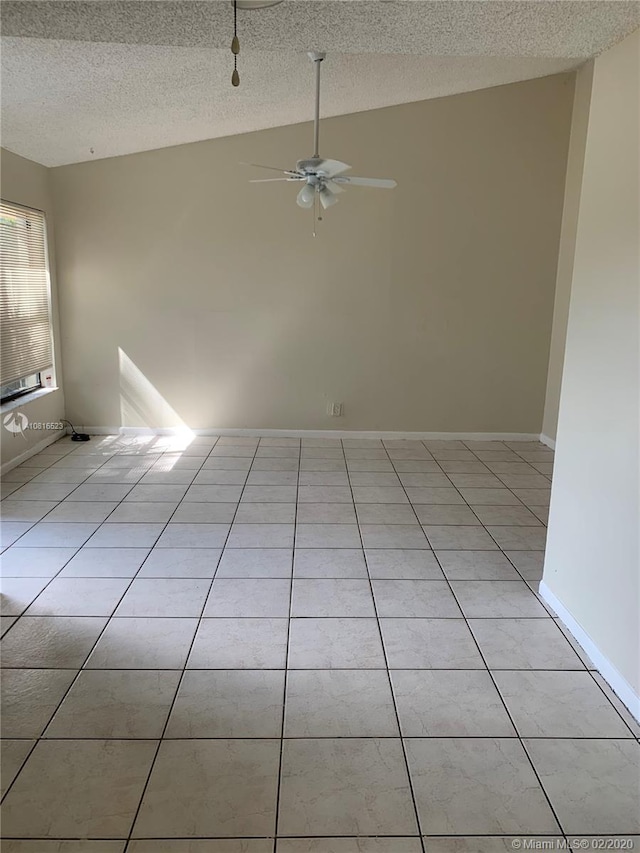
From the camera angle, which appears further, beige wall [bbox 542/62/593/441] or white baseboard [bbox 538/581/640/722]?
beige wall [bbox 542/62/593/441]

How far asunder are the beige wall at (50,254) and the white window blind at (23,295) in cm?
9

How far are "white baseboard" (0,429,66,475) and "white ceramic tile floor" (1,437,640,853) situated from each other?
1.92 feet

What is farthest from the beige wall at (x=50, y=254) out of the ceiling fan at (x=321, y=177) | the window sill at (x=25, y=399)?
the ceiling fan at (x=321, y=177)

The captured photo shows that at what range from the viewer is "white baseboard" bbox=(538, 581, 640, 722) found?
2.13m

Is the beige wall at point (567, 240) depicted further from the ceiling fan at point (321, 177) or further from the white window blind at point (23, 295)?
the white window blind at point (23, 295)

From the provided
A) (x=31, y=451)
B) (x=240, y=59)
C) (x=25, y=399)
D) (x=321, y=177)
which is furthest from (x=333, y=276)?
(x=31, y=451)

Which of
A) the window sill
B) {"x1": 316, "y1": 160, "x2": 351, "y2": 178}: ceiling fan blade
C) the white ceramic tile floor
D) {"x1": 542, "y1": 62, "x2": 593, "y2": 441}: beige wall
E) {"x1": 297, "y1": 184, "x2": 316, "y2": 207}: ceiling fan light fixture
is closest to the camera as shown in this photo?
the white ceramic tile floor

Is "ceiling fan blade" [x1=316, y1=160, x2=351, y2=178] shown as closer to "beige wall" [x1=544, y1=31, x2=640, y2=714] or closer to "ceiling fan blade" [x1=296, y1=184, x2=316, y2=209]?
"ceiling fan blade" [x1=296, y1=184, x2=316, y2=209]

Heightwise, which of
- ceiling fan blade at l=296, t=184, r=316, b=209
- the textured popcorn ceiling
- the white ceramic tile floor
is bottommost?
the white ceramic tile floor

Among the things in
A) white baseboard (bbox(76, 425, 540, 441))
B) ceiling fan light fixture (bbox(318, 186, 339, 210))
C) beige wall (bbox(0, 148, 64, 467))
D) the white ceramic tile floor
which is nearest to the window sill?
beige wall (bbox(0, 148, 64, 467))

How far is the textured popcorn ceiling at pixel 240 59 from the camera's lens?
7.16 ft

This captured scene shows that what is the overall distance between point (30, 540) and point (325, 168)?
2722mm

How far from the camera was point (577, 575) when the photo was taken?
2584 millimetres

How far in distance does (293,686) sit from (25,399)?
373cm
